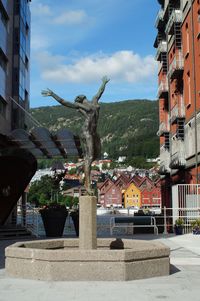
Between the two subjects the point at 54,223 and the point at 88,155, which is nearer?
the point at 88,155

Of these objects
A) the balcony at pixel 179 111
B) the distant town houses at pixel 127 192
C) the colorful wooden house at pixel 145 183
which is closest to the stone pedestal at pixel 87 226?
the balcony at pixel 179 111

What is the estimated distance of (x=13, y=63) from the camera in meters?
31.1

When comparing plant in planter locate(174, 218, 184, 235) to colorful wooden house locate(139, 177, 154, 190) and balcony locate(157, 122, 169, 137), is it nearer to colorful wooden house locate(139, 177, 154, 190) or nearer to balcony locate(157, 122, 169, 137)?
balcony locate(157, 122, 169, 137)

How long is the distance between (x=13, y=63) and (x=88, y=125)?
21.5m

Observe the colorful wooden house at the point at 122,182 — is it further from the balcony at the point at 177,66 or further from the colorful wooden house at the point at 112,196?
the balcony at the point at 177,66

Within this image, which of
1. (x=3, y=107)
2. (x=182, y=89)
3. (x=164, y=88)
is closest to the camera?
(x=3, y=107)

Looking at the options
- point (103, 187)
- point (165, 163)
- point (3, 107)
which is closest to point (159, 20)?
point (165, 163)

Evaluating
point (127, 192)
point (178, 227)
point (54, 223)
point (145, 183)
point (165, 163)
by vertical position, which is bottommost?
point (178, 227)

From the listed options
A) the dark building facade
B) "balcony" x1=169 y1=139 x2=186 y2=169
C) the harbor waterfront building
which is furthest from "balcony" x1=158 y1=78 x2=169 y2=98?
the dark building facade

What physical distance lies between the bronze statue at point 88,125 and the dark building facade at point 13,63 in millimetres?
15559

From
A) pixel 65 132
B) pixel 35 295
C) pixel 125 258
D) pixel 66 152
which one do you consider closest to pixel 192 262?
pixel 125 258

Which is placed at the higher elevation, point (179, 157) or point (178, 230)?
point (179, 157)

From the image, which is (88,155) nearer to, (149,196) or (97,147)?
(97,147)

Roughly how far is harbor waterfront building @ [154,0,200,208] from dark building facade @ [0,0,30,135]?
10.5 meters
